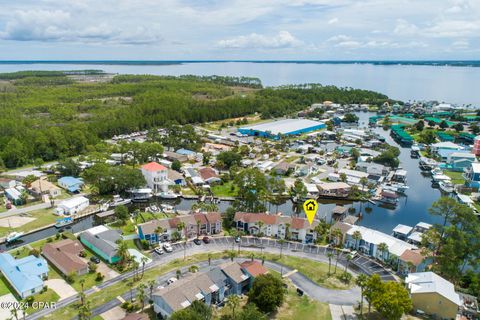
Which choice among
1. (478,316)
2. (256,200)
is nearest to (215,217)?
(256,200)

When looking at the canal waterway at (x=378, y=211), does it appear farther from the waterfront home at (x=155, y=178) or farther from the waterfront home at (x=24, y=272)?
the waterfront home at (x=24, y=272)

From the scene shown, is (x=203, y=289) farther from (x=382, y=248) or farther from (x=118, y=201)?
(x=118, y=201)

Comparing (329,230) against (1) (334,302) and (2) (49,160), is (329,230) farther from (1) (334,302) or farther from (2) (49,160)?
(2) (49,160)

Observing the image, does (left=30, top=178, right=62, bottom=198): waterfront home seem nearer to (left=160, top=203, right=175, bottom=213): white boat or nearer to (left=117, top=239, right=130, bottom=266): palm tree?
(left=160, top=203, right=175, bottom=213): white boat

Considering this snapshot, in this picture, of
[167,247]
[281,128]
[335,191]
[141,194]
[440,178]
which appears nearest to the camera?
[167,247]

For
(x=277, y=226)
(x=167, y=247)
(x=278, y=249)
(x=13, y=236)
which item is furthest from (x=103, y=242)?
(x=277, y=226)

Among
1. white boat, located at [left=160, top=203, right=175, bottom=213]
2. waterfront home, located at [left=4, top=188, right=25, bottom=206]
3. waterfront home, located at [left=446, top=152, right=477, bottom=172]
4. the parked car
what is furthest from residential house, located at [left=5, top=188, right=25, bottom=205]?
waterfront home, located at [left=446, top=152, right=477, bottom=172]
